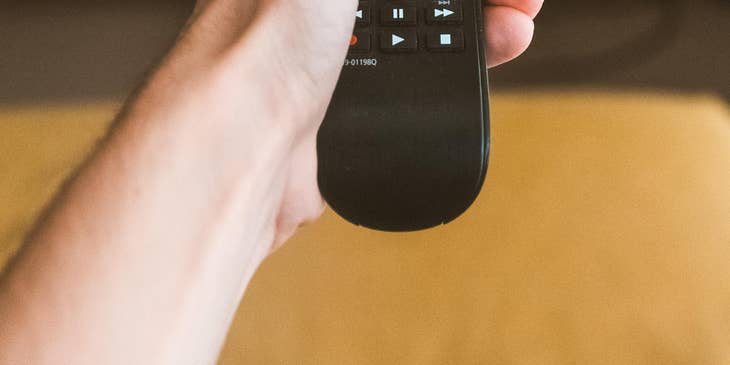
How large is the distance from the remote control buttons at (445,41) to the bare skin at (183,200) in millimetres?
58

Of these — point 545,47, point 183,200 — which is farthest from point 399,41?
point 545,47

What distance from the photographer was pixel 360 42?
0.40 metres

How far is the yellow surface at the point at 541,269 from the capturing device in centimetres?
45

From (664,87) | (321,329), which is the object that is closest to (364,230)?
(321,329)

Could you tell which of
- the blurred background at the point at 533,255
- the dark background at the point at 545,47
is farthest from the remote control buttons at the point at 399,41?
the dark background at the point at 545,47

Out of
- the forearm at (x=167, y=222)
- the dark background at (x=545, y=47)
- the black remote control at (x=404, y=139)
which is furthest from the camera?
the dark background at (x=545, y=47)

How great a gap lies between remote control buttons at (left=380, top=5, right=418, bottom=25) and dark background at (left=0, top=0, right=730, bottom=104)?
0.32m

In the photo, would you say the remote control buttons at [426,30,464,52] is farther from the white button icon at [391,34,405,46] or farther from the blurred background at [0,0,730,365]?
the blurred background at [0,0,730,365]

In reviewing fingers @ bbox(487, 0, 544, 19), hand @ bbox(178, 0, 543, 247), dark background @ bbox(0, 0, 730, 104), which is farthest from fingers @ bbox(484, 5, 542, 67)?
dark background @ bbox(0, 0, 730, 104)

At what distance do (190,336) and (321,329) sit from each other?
178 millimetres

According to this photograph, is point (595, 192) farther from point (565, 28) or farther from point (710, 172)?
point (565, 28)

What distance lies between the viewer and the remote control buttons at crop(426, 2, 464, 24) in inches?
16.0

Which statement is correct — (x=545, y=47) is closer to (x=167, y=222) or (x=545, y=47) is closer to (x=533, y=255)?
(x=533, y=255)

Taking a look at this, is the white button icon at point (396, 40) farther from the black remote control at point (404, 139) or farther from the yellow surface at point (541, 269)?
the yellow surface at point (541, 269)
